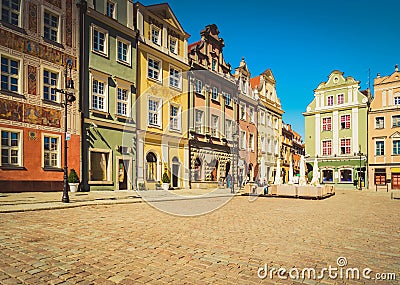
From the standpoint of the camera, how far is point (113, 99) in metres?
23.3

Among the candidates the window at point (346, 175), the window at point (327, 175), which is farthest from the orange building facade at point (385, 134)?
the window at point (327, 175)

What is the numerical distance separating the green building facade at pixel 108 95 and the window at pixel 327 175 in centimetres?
3158

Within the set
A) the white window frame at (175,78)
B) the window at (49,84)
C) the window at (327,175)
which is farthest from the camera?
the window at (327,175)

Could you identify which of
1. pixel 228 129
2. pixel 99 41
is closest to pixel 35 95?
pixel 99 41

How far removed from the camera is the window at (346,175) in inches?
1722

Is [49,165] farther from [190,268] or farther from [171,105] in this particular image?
[190,268]

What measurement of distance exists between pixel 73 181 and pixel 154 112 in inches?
391

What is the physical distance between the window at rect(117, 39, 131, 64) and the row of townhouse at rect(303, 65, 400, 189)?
27673 mm

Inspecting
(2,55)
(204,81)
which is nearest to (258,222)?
(2,55)

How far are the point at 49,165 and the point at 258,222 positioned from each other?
14159 mm

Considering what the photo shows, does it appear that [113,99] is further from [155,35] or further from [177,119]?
[155,35]

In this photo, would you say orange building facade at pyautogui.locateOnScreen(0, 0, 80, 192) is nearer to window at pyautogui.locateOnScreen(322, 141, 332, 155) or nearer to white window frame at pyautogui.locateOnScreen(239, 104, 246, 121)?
white window frame at pyautogui.locateOnScreen(239, 104, 246, 121)

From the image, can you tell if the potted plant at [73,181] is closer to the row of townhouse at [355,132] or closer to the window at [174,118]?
the window at [174,118]

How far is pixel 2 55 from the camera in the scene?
A: 669 inches
